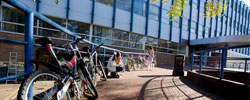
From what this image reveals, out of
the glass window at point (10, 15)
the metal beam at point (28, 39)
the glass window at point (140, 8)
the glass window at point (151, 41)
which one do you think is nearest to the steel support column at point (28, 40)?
the metal beam at point (28, 39)

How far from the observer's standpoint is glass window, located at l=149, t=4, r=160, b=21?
15.2m

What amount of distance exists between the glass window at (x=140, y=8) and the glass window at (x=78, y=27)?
246 inches

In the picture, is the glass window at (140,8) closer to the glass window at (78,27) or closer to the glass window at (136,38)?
the glass window at (136,38)

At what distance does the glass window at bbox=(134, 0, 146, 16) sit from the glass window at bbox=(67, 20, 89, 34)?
20.5 feet

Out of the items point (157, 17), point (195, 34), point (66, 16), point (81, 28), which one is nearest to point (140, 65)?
point (81, 28)

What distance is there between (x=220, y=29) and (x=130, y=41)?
21278 millimetres

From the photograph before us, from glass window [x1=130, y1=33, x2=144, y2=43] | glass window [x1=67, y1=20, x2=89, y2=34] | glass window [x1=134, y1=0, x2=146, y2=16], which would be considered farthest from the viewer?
glass window [x1=134, y1=0, x2=146, y2=16]

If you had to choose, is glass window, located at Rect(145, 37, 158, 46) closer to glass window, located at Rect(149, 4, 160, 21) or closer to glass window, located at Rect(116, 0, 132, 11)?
glass window, located at Rect(149, 4, 160, 21)

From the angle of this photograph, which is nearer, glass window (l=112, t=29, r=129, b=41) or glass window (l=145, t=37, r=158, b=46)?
glass window (l=112, t=29, r=129, b=41)

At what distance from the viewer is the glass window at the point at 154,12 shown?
15.2 metres

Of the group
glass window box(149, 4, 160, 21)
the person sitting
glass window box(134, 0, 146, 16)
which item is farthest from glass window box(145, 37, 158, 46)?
the person sitting

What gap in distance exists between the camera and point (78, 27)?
36.8ft

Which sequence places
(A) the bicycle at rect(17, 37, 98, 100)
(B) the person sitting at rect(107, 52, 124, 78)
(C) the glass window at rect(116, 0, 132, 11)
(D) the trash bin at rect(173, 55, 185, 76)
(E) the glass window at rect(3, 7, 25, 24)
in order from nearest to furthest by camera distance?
(A) the bicycle at rect(17, 37, 98, 100)
(B) the person sitting at rect(107, 52, 124, 78)
(D) the trash bin at rect(173, 55, 185, 76)
(E) the glass window at rect(3, 7, 25, 24)
(C) the glass window at rect(116, 0, 132, 11)

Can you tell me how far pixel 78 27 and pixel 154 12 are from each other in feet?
32.1
